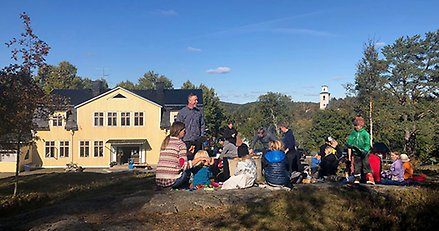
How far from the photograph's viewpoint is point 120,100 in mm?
39312

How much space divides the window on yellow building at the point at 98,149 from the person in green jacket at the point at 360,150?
34108 mm

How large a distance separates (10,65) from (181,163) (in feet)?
34.0

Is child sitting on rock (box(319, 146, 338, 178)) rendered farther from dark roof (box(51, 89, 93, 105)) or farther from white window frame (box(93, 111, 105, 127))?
dark roof (box(51, 89, 93, 105))

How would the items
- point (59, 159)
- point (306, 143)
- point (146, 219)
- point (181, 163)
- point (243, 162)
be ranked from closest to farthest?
point (146, 219), point (181, 163), point (243, 162), point (59, 159), point (306, 143)

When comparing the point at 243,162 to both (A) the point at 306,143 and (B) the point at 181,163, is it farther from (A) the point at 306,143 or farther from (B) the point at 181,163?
(A) the point at 306,143

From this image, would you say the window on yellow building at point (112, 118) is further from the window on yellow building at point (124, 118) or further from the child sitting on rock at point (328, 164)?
the child sitting on rock at point (328, 164)

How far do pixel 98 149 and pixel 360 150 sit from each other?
34.6 metres

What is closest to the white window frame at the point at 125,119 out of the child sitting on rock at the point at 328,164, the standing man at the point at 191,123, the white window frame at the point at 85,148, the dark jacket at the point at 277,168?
the white window frame at the point at 85,148

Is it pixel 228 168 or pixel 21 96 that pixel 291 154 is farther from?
pixel 21 96

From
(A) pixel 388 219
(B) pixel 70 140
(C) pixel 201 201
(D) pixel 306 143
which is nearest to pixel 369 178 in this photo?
(A) pixel 388 219

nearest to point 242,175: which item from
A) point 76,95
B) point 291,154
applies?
point 291,154

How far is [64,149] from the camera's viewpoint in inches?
1558

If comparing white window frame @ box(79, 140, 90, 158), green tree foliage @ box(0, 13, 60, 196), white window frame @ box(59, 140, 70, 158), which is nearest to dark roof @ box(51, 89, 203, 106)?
white window frame @ box(59, 140, 70, 158)

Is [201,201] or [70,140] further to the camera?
[70,140]
